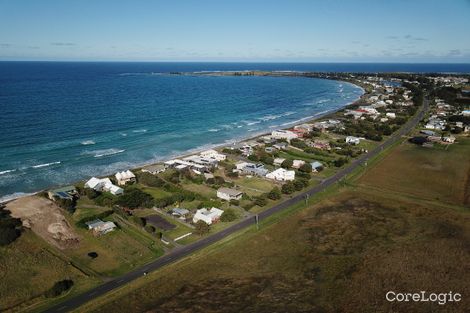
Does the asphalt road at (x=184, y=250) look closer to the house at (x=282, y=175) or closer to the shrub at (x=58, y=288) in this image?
the shrub at (x=58, y=288)

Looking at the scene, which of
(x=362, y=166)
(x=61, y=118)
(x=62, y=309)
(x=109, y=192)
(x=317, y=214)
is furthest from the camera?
(x=61, y=118)

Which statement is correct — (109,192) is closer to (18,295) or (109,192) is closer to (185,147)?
(18,295)

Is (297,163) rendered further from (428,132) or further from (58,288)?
(428,132)

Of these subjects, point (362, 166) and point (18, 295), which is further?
point (362, 166)

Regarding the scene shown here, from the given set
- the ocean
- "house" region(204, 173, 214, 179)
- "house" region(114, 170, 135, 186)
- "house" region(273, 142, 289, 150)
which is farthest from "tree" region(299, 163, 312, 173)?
"house" region(114, 170, 135, 186)

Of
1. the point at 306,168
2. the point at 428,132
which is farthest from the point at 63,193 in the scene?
the point at 428,132

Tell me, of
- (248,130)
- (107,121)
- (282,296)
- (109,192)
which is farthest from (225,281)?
(107,121)
